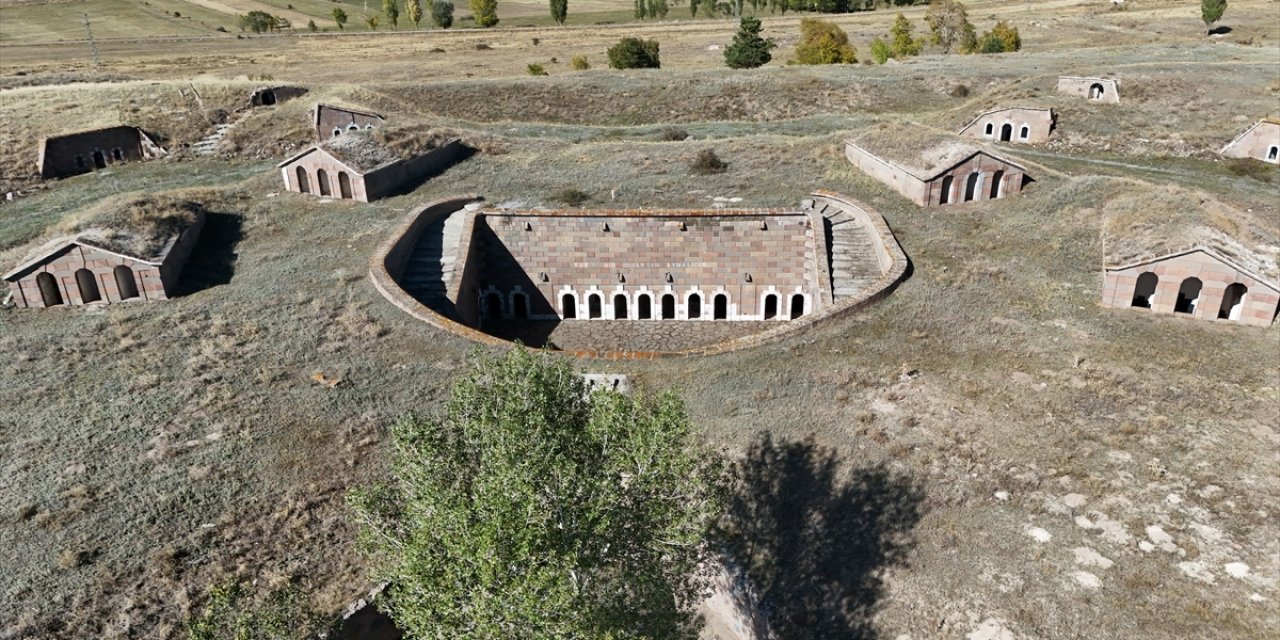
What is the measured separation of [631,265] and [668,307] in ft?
10.8

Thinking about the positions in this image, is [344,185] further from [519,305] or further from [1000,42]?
[1000,42]

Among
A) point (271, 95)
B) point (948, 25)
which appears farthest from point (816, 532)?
point (948, 25)

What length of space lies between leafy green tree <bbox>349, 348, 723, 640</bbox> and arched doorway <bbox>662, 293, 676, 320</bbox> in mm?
26194

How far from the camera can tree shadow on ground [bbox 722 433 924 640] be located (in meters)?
17.6

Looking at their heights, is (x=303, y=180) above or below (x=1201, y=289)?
above

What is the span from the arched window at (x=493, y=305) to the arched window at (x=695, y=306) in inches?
423

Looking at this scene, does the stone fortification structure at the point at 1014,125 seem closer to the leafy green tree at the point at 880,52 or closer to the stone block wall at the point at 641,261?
the stone block wall at the point at 641,261

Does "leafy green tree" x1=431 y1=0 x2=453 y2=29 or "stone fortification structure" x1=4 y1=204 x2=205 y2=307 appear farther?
"leafy green tree" x1=431 y1=0 x2=453 y2=29

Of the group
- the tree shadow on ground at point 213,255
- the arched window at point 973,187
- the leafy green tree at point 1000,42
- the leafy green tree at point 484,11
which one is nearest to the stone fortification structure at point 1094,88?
the arched window at point 973,187

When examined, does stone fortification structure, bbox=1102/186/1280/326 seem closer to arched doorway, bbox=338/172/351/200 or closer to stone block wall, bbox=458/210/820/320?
stone block wall, bbox=458/210/820/320

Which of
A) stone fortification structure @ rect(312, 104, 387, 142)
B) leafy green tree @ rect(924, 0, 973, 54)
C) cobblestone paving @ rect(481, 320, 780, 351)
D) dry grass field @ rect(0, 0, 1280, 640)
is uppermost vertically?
leafy green tree @ rect(924, 0, 973, 54)

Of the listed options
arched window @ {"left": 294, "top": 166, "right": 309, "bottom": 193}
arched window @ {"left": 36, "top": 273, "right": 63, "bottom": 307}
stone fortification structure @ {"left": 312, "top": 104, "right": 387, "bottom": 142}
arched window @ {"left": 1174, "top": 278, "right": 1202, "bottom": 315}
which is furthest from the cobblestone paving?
stone fortification structure @ {"left": 312, "top": 104, "right": 387, "bottom": 142}

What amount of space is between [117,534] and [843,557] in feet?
61.3

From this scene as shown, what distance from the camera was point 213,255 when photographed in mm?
35594
